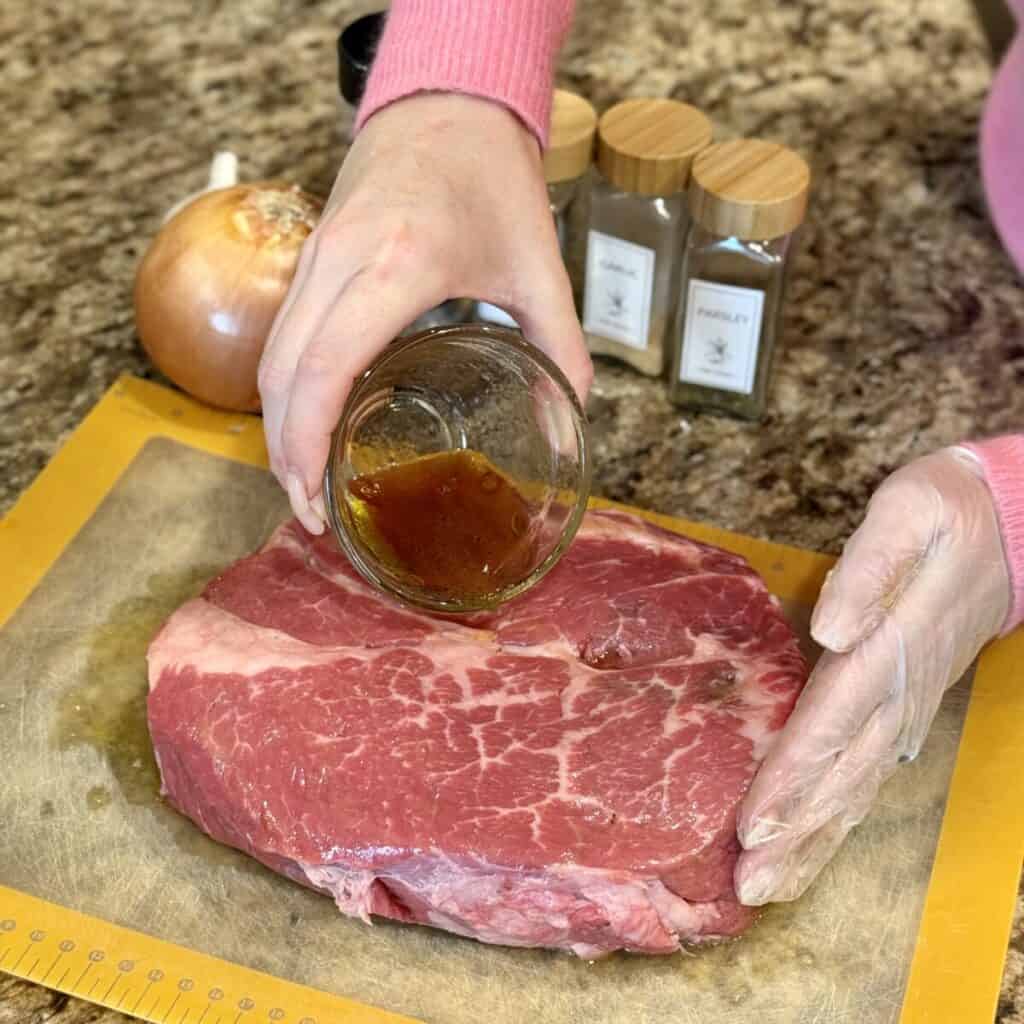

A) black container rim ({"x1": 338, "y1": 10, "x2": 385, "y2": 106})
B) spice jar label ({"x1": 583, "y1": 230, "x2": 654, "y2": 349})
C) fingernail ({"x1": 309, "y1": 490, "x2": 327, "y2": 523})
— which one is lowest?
spice jar label ({"x1": 583, "y1": 230, "x2": 654, "y2": 349})

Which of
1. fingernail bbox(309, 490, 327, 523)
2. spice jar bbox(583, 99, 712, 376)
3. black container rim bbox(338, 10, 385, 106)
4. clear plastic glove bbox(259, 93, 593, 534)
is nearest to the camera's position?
clear plastic glove bbox(259, 93, 593, 534)

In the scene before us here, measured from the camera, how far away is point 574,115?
7.14ft

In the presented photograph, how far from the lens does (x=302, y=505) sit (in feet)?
5.35

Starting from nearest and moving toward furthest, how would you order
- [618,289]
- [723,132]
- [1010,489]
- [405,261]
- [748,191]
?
1. [405,261]
2. [1010,489]
3. [748,191]
4. [618,289]
5. [723,132]

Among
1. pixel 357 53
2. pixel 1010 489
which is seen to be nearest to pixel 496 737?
pixel 1010 489

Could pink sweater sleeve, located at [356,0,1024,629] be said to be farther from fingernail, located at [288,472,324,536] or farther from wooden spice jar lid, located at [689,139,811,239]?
fingernail, located at [288,472,324,536]

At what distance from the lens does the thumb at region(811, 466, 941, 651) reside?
5.21 ft

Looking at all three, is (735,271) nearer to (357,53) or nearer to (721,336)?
(721,336)

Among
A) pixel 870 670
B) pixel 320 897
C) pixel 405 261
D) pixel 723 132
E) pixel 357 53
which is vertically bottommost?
pixel 320 897

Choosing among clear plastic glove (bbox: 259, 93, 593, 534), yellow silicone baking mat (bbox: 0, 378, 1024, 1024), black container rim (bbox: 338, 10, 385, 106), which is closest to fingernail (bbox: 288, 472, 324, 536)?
clear plastic glove (bbox: 259, 93, 593, 534)

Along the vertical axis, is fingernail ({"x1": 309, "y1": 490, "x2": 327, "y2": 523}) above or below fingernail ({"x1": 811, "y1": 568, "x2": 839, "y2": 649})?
above

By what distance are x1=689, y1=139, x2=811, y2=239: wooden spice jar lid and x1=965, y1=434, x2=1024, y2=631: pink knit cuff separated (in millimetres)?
467

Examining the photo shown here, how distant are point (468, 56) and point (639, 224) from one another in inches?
21.5

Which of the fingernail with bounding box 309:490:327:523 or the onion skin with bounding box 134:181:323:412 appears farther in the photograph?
the onion skin with bounding box 134:181:323:412
